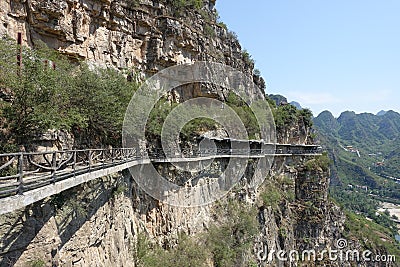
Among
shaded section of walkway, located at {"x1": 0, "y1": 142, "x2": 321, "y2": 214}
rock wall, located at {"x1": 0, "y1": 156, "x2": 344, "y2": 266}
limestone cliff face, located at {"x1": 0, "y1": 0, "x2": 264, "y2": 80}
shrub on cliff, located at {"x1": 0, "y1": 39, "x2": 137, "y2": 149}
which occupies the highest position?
limestone cliff face, located at {"x1": 0, "y1": 0, "x2": 264, "y2": 80}

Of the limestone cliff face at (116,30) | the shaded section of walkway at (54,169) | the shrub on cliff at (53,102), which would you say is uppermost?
the limestone cliff face at (116,30)

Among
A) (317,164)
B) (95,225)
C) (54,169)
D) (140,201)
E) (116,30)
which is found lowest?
(140,201)

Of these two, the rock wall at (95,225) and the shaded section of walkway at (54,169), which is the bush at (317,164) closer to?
the rock wall at (95,225)

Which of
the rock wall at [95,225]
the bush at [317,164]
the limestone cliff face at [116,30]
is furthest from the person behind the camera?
the bush at [317,164]

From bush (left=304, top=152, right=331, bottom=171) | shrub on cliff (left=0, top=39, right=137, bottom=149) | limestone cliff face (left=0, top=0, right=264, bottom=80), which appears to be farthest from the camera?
bush (left=304, top=152, right=331, bottom=171)

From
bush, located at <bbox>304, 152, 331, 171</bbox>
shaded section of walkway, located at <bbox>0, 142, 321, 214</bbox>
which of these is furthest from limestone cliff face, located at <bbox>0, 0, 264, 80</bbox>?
bush, located at <bbox>304, 152, 331, 171</bbox>

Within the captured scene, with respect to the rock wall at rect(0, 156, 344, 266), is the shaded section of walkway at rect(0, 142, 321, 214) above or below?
above

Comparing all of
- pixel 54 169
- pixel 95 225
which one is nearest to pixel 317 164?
pixel 95 225

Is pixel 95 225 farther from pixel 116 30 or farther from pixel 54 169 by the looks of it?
pixel 116 30

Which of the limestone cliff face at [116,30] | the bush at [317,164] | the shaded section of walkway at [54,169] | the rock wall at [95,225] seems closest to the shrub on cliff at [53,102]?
the shaded section of walkway at [54,169]

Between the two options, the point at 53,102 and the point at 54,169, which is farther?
the point at 53,102

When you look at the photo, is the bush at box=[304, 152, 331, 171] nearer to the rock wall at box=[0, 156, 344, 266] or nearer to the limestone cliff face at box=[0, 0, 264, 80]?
the rock wall at box=[0, 156, 344, 266]

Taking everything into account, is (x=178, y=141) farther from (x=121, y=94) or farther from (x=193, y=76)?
(x=193, y=76)

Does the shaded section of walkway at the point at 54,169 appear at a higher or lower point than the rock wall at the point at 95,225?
higher
